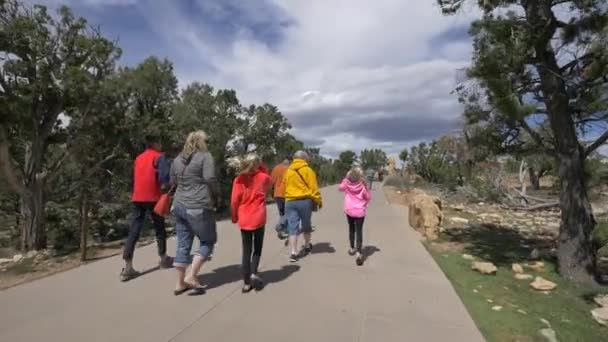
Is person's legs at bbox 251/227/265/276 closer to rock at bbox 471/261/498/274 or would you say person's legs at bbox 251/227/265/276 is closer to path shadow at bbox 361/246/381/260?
path shadow at bbox 361/246/381/260

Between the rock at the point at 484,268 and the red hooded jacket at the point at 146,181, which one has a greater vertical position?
the red hooded jacket at the point at 146,181

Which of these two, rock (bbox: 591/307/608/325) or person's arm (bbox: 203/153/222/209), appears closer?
person's arm (bbox: 203/153/222/209)

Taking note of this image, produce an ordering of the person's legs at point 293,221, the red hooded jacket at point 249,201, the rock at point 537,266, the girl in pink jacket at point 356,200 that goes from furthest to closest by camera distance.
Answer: the rock at point 537,266, the girl in pink jacket at point 356,200, the person's legs at point 293,221, the red hooded jacket at point 249,201

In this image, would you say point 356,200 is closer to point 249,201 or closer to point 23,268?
point 249,201

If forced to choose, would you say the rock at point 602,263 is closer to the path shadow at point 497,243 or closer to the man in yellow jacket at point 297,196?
the path shadow at point 497,243

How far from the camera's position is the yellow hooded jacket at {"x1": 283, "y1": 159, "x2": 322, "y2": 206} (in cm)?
638

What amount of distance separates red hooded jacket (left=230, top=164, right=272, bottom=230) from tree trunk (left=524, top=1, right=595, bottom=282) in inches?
209

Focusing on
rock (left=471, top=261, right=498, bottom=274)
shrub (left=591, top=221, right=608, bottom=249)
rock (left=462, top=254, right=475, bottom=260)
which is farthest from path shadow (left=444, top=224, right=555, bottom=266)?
shrub (left=591, top=221, right=608, bottom=249)

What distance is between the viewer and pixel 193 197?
4488 millimetres

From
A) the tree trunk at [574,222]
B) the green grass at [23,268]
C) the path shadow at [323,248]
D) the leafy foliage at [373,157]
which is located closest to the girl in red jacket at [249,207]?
the path shadow at [323,248]

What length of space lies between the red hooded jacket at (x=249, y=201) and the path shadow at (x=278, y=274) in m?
0.87

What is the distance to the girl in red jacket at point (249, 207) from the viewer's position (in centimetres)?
480

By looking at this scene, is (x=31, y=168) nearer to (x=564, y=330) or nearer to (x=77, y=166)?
(x=77, y=166)

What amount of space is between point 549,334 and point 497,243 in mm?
5800
